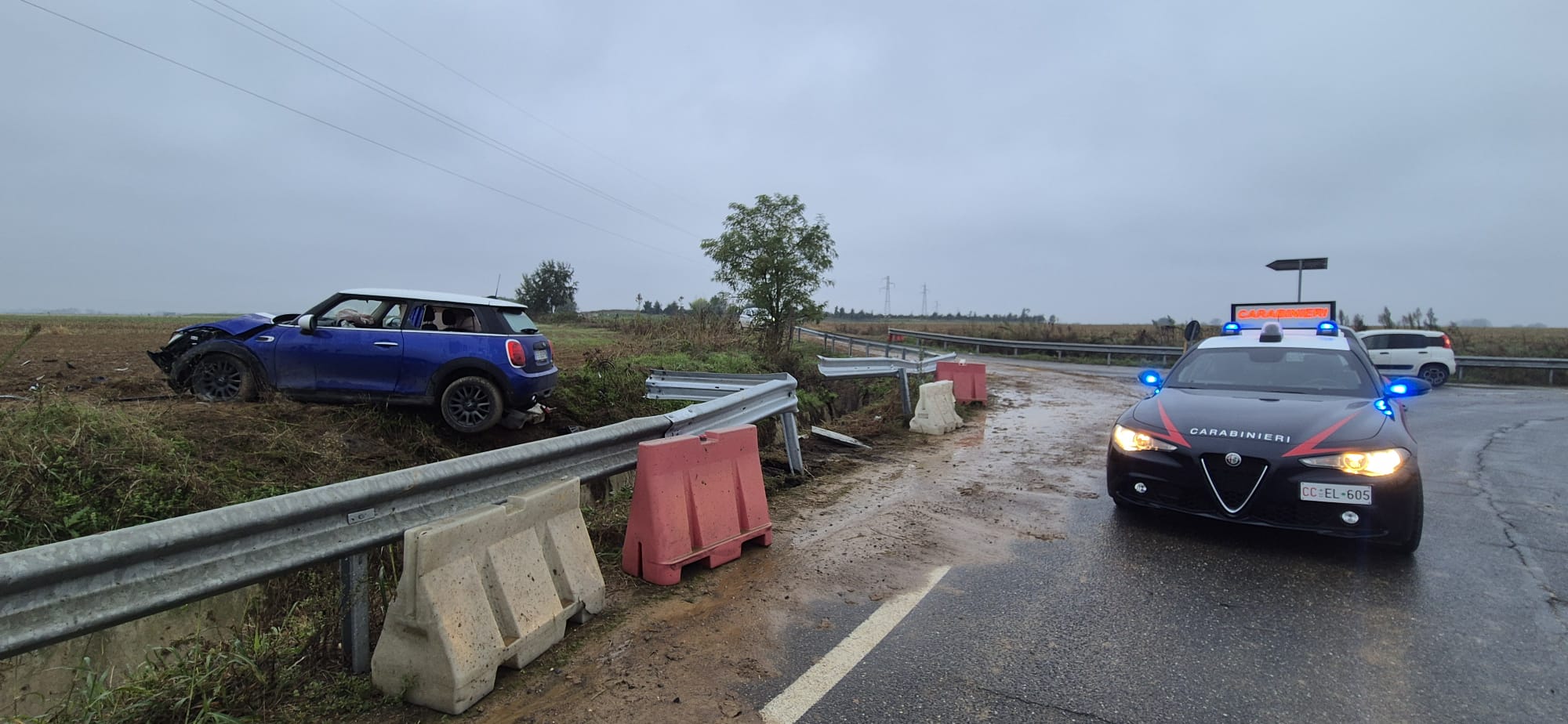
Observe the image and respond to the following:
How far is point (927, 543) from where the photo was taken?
487cm

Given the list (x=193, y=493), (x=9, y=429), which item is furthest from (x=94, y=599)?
(x=9, y=429)

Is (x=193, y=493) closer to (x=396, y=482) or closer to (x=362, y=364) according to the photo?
(x=362, y=364)

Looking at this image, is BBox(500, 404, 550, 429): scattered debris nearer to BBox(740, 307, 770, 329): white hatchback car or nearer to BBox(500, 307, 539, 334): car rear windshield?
BBox(500, 307, 539, 334): car rear windshield

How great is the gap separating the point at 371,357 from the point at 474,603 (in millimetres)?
5624

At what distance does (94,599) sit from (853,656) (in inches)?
106

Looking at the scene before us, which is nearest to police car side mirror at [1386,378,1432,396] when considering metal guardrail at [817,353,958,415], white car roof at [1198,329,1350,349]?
white car roof at [1198,329,1350,349]

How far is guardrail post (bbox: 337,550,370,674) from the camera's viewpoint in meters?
2.85

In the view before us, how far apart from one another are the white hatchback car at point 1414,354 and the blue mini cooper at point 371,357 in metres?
21.8

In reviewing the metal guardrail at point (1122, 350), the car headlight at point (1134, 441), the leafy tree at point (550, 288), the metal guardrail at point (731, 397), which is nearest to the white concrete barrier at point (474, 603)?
the metal guardrail at point (731, 397)

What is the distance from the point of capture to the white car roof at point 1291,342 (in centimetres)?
609

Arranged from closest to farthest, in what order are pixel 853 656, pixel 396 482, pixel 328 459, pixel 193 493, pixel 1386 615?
pixel 396 482, pixel 853 656, pixel 1386 615, pixel 193 493, pixel 328 459

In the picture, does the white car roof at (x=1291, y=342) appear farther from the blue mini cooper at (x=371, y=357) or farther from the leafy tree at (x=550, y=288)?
the leafy tree at (x=550, y=288)

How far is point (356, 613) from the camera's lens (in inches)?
114

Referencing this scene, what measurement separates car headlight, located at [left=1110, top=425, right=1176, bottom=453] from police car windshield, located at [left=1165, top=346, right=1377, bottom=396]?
1180 mm
